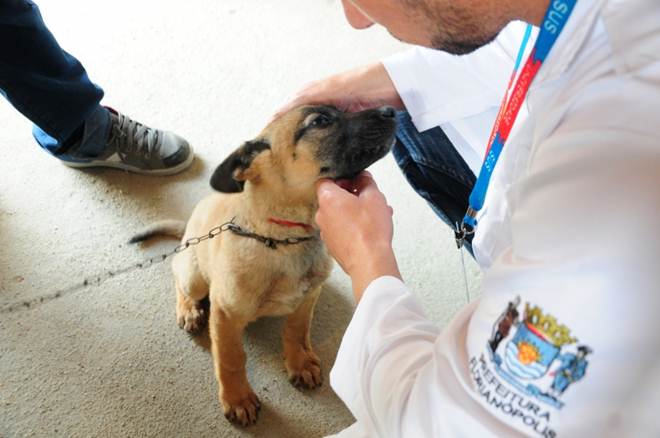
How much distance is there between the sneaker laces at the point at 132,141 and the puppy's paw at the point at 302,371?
110 centimetres

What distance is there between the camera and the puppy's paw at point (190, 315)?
2045mm

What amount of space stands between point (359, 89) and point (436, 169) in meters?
0.33

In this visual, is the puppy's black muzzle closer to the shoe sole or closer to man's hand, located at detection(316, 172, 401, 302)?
man's hand, located at detection(316, 172, 401, 302)

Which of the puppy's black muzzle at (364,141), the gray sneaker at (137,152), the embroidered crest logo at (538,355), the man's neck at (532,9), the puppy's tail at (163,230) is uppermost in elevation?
the man's neck at (532,9)

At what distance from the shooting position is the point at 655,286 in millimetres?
654

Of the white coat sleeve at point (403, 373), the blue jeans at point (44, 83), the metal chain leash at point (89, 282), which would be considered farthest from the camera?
the metal chain leash at point (89, 282)

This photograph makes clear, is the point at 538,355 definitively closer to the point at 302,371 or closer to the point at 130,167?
the point at 302,371

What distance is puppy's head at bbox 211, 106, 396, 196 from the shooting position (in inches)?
59.9

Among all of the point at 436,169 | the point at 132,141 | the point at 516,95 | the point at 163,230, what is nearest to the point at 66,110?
the point at 132,141

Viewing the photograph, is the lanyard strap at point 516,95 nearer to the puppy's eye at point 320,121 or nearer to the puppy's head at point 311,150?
the puppy's head at point 311,150

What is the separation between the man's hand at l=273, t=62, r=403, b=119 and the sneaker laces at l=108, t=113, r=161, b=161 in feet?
A: 3.22

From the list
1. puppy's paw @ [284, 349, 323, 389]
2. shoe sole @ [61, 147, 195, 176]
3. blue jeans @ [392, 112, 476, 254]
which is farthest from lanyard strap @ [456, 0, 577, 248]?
shoe sole @ [61, 147, 195, 176]

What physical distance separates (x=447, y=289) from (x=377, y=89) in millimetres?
908

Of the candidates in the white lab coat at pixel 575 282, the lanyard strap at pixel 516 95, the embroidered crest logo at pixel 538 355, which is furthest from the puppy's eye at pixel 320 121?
the embroidered crest logo at pixel 538 355
